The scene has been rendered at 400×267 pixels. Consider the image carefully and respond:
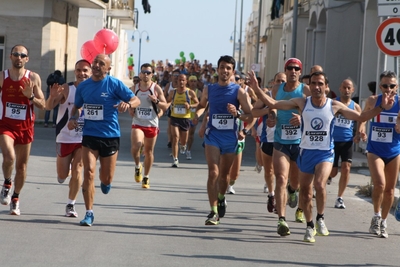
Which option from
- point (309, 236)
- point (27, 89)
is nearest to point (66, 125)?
point (27, 89)

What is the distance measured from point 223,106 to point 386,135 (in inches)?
79.0

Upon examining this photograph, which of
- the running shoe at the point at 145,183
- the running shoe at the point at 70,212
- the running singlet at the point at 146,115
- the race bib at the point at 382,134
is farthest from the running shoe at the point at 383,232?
the running singlet at the point at 146,115

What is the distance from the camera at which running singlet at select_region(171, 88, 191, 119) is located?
70.0 feet

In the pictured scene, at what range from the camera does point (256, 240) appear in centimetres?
1037

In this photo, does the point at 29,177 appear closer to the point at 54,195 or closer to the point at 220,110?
the point at 54,195

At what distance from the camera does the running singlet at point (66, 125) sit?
38.0 feet

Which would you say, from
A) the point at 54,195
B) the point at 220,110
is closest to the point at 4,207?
the point at 54,195

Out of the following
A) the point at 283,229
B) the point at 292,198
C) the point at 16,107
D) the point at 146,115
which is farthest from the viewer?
the point at 146,115

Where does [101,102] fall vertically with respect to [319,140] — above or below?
above

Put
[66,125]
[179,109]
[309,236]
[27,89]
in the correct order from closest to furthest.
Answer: [309,236], [27,89], [66,125], [179,109]

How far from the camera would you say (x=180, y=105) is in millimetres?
21406

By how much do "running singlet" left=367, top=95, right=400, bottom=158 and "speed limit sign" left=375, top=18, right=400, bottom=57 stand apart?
8.65 feet

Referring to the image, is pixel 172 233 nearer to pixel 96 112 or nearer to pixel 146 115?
pixel 96 112

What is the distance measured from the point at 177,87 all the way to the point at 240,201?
773 centimetres
